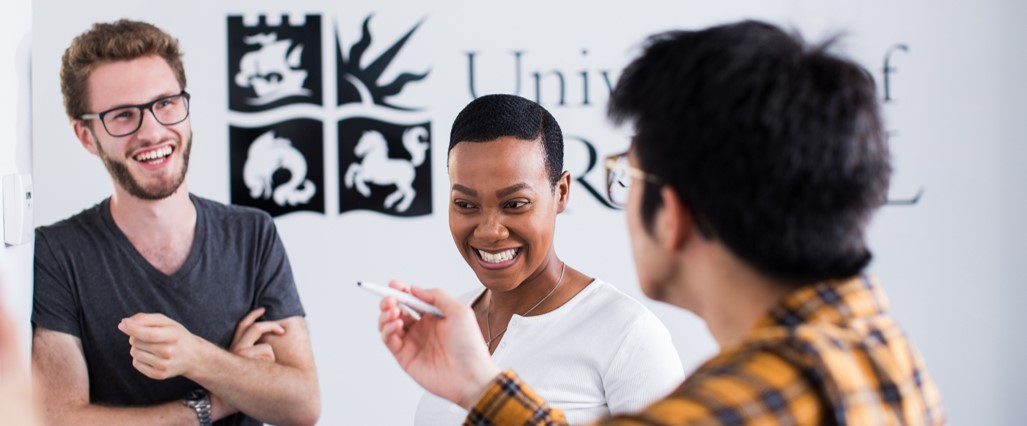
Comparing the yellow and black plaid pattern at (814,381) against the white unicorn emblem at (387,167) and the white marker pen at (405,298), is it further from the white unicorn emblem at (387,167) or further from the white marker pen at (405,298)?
the white unicorn emblem at (387,167)

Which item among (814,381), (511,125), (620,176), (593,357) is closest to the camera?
(814,381)

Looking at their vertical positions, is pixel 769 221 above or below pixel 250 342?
above

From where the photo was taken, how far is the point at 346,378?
134 inches

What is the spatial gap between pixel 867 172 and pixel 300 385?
5.94 ft

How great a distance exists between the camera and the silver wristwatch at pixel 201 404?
8.04ft

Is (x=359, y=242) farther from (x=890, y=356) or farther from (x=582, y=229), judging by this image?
(x=890, y=356)

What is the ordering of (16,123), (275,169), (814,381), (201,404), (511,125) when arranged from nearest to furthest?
1. (814,381)
2. (511,125)
3. (201,404)
4. (16,123)
5. (275,169)

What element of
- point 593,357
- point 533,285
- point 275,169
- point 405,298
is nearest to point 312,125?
point 275,169

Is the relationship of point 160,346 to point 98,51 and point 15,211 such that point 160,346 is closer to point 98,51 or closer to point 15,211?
point 15,211

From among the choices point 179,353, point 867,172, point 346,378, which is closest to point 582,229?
point 346,378

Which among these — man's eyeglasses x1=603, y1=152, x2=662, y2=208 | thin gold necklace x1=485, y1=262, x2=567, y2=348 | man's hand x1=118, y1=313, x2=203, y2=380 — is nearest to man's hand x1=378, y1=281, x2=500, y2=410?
man's eyeglasses x1=603, y1=152, x2=662, y2=208

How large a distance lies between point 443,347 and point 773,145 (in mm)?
755

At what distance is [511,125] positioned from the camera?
7.02 feet

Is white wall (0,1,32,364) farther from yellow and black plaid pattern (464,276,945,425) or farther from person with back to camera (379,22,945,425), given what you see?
yellow and black plaid pattern (464,276,945,425)
